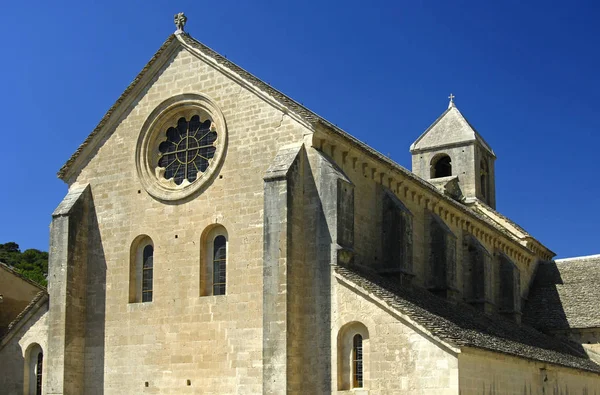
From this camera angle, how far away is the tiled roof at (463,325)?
24.9 m

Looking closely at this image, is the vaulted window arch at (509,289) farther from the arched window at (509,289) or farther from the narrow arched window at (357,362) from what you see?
the narrow arched window at (357,362)

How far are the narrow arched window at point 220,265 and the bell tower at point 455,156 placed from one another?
92.0 ft

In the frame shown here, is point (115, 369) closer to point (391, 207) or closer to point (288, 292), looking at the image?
point (288, 292)

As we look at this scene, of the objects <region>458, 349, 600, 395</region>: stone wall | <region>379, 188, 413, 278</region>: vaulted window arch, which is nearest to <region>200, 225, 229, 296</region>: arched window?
<region>379, 188, 413, 278</region>: vaulted window arch

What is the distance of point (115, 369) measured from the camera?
99.9 feet

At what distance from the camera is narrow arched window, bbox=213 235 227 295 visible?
29.1 metres

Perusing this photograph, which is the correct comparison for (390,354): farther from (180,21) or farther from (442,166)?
(442,166)

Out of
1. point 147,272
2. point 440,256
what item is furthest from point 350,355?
point 440,256

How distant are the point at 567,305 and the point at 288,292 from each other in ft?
78.9

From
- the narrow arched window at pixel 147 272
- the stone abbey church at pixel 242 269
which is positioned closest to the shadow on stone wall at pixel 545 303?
the stone abbey church at pixel 242 269

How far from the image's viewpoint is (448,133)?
5791 cm

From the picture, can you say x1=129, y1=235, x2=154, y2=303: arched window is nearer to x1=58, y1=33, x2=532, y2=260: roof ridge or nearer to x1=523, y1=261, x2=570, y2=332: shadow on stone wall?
x1=58, y1=33, x2=532, y2=260: roof ridge

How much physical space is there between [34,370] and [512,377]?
17.5 m

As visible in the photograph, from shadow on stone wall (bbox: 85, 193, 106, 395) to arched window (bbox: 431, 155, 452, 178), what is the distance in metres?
30.0
